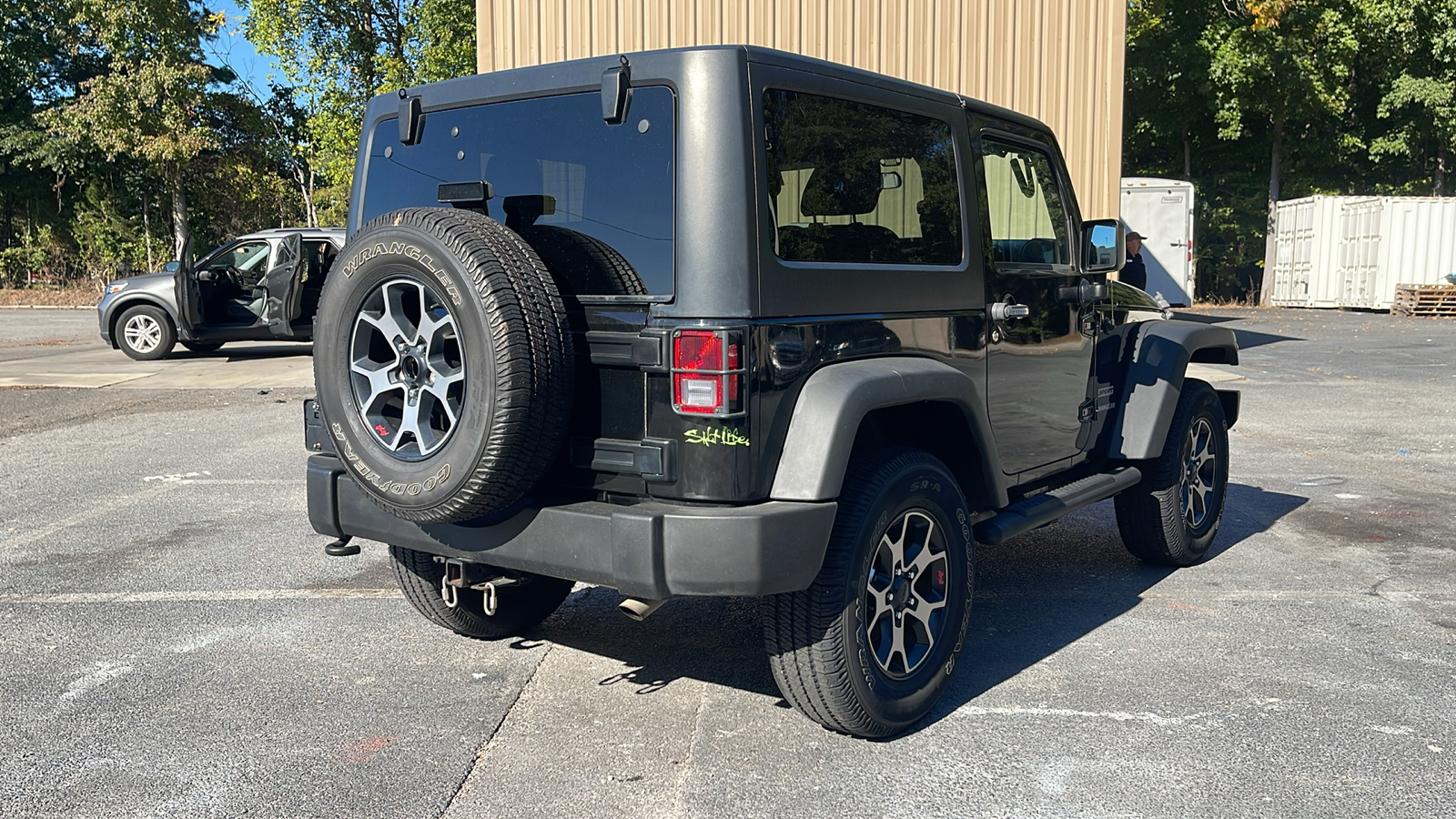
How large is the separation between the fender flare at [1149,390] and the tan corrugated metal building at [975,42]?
900 cm

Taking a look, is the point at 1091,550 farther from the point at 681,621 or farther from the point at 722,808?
the point at 722,808

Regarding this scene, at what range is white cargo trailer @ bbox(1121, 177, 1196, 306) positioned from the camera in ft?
72.7

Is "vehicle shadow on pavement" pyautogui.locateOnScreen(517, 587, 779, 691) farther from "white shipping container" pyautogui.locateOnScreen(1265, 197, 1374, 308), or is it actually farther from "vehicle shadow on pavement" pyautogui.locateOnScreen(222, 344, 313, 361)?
"white shipping container" pyautogui.locateOnScreen(1265, 197, 1374, 308)

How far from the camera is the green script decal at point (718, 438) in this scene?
3.15 m

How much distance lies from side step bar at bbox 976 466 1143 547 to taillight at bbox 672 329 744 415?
141 centimetres

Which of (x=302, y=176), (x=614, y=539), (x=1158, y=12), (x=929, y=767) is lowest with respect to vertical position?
(x=929, y=767)

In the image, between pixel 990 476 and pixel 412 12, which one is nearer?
pixel 990 476

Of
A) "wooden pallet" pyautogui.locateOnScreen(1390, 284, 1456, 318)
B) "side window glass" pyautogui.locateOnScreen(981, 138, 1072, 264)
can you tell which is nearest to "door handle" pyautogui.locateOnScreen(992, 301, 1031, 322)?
"side window glass" pyautogui.locateOnScreen(981, 138, 1072, 264)

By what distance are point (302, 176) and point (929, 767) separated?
1318 inches

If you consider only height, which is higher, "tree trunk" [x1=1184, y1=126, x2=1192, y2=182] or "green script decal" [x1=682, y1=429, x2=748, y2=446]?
"tree trunk" [x1=1184, y1=126, x2=1192, y2=182]


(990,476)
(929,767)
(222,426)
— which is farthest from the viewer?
(222,426)

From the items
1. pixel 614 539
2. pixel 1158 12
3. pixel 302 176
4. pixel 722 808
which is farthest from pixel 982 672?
pixel 302 176

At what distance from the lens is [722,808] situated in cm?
311

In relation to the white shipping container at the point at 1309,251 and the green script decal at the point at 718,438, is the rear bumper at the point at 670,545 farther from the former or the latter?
the white shipping container at the point at 1309,251
